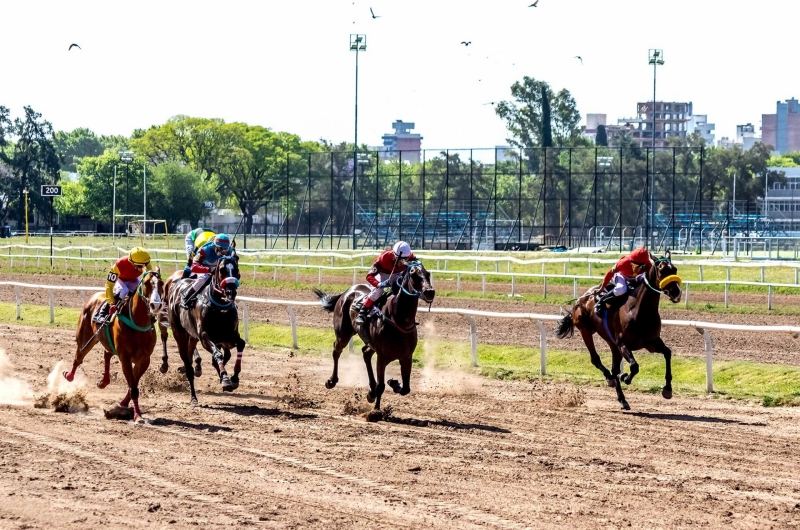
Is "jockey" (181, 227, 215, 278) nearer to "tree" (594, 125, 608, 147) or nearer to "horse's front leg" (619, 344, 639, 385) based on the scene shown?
"horse's front leg" (619, 344, 639, 385)

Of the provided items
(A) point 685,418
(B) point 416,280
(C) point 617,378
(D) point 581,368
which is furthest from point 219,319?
(D) point 581,368

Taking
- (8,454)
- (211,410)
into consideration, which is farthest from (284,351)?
(8,454)

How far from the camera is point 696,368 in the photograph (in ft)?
48.5

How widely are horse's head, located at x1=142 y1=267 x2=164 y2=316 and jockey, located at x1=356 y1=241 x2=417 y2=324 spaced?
2.13 m

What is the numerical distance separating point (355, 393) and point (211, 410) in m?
1.85

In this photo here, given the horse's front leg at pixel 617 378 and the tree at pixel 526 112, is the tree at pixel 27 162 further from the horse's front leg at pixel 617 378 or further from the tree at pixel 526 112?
the horse's front leg at pixel 617 378

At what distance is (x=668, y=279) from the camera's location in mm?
11820

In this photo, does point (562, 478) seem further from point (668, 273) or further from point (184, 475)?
point (668, 273)

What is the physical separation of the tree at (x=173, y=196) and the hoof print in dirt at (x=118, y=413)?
239 ft

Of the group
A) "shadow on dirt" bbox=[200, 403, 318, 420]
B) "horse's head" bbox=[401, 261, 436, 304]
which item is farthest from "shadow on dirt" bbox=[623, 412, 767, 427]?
"shadow on dirt" bbox=[200, 403, 318, 420]

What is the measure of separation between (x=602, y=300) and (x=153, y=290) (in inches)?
190

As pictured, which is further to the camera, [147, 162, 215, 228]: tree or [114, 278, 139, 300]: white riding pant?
[147, 162, 215, 228]: tree

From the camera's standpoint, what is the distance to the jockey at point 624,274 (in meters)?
12.4

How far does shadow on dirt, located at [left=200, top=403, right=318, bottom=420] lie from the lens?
1169 cm
